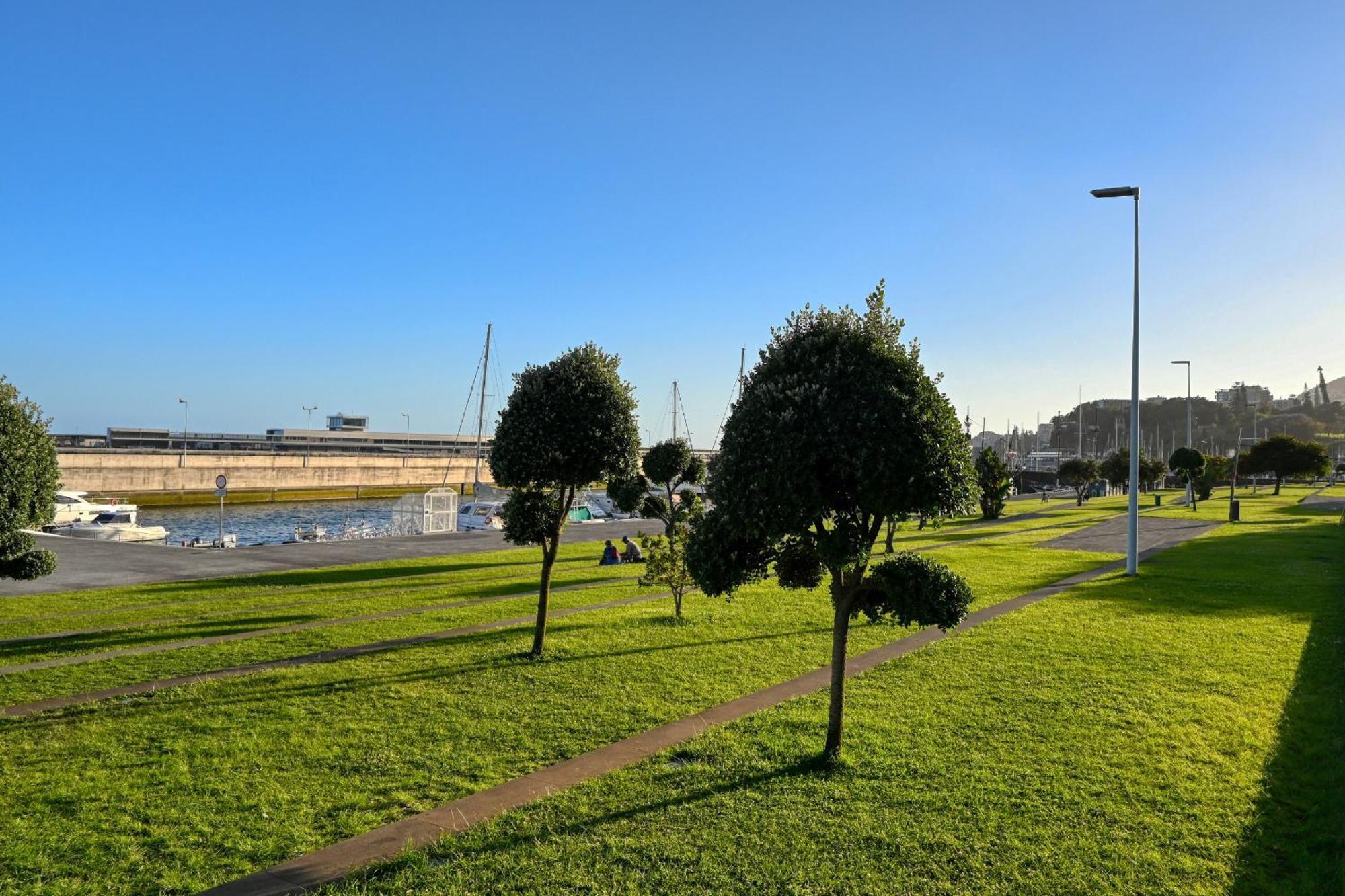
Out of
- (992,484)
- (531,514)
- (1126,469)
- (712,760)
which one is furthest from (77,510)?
(1126,469)

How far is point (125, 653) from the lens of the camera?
13.5 m

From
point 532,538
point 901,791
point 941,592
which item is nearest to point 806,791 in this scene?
point 901,791

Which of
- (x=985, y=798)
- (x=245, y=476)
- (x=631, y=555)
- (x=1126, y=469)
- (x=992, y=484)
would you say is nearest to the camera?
(x=985, y=798)

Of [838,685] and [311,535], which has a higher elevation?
[838,685]

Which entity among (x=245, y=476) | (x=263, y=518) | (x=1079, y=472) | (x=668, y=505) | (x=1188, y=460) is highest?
(x=1188, y=460)

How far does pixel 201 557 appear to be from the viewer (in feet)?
88.5

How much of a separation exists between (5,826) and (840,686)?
793 cm

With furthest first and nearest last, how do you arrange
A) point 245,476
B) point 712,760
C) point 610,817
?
point 245,476
point 712,760
point 610,817

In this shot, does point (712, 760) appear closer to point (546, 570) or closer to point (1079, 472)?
point (546, 570)

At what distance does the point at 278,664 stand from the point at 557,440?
19.0 feet

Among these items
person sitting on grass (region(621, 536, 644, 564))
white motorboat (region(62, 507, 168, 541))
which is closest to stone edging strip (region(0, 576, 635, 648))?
person sitting on grass (region(621, 536, 644, 564))

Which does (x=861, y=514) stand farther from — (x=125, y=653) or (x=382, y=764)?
(x=125, y=653)

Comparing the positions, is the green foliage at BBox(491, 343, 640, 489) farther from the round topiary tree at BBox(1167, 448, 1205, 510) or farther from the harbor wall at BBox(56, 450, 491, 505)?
the harbor wall at BBox(56, 450, 491, 505)

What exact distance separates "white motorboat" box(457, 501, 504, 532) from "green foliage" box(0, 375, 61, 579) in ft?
93.7
